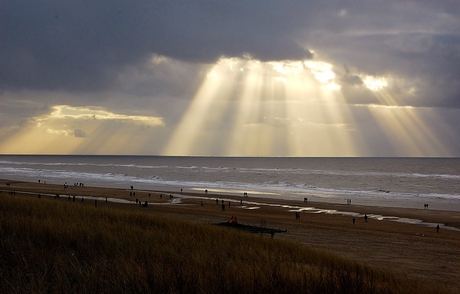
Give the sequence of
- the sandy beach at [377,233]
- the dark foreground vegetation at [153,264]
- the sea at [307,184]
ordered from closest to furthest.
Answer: the dark foreground vegetation at [153,264], the sandy beach at [377,233], the sea at [307,184]

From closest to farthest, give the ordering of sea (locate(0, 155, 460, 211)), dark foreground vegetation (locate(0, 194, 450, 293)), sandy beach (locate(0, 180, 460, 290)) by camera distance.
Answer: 1. dark foreground vegetation (locate(0, 194, 450, 293))
2. sandy beach (locate(0, 180, 460, 290))
3. sea (locate(0, 155, 460, 211))

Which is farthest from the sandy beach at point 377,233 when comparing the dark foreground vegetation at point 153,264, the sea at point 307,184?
the sea at point 307,184

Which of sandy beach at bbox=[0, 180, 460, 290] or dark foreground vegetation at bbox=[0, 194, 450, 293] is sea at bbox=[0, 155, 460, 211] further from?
dark foreground vegetation at bbox=[0, 194, 450, 293]

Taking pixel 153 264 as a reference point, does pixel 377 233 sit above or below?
below

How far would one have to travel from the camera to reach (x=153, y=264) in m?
7.22

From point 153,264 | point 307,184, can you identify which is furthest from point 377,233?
point 307,184

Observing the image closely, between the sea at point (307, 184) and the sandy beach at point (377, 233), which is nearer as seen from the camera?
the sandy beach at point (377, 233)

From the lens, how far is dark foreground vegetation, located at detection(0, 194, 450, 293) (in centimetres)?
633

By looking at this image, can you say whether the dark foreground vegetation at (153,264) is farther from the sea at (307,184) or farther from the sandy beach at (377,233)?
the sea at (307,184)

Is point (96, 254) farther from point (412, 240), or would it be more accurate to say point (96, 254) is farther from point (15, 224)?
point (412, 240)

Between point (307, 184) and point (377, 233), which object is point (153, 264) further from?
point (307, 184)

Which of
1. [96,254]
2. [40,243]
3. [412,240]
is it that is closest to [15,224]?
[40,243]

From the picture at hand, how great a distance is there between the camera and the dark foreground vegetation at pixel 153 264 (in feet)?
20.8

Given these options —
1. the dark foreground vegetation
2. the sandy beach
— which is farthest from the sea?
the dark foreground vegetation
